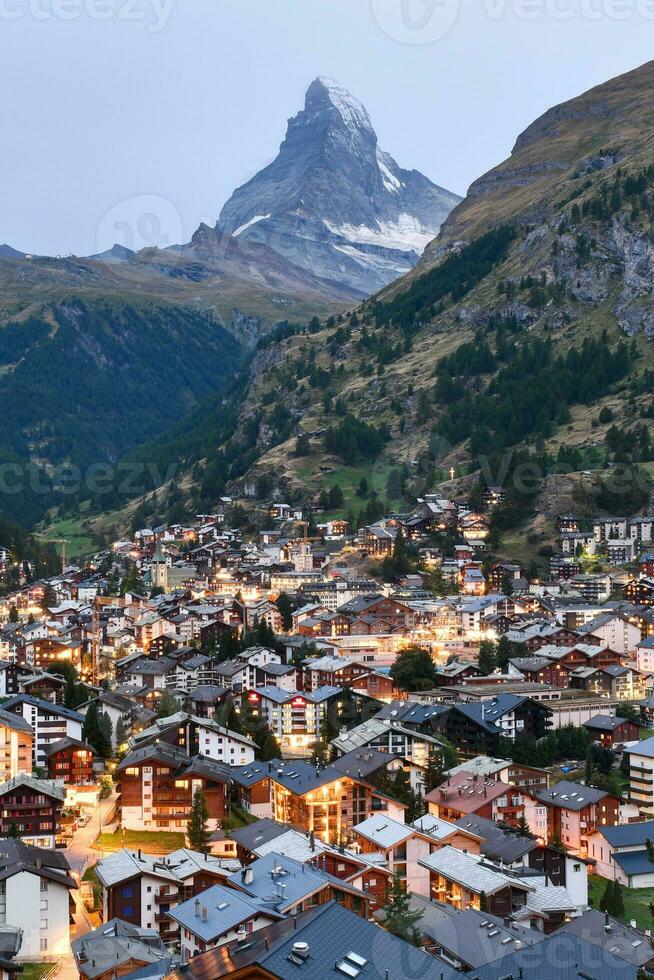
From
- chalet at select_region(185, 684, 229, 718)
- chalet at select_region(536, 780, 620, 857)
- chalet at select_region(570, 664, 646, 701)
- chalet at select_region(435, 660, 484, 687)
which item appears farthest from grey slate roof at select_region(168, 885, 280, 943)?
chalet at select_region(570, 664, 646, 701)

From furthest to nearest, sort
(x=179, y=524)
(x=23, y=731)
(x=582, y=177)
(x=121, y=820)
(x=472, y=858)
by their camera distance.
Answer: (x=582, y=177) → (x=179, y=524) → (x=23, y=731) → (x=121, y=820) → (x=472, y=858)

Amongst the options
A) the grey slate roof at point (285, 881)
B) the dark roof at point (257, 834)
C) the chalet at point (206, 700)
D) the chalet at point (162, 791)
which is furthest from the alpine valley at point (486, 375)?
the grey slate roof at point (285, 881)

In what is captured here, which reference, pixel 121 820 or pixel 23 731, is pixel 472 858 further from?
pixel 23 731

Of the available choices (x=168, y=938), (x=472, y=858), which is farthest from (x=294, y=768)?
(x=168, y=938)

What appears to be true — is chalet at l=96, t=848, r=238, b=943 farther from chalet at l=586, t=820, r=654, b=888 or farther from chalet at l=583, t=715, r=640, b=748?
chalet at l=583, t=715, r=640, b=748

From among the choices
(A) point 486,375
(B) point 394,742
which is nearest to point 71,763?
(B) point 394,742
